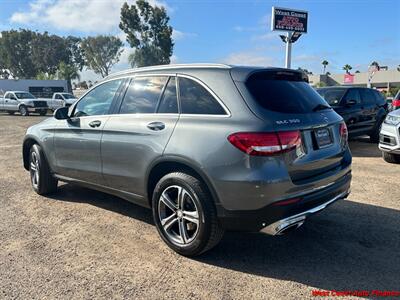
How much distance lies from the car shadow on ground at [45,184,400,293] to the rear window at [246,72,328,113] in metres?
1.26

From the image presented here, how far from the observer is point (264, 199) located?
3.18 m

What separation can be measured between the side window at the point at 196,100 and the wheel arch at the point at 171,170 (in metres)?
0.50

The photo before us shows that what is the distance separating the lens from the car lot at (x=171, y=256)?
10.5 feet

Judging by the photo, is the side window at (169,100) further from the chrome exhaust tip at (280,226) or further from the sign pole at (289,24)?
the sign pole at (289,24)

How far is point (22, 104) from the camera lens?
2769 centimetres

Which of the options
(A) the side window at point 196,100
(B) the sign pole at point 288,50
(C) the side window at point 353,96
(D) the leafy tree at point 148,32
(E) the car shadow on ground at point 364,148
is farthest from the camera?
(D) the leafy tree at point 148,32

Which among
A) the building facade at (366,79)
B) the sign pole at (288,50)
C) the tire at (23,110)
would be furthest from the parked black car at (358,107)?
the building facade at (366,79)

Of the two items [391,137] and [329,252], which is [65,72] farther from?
[329,252]

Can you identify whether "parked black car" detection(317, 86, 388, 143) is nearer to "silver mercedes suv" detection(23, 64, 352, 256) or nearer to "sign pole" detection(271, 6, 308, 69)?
"silver mercedes suv" detection(23, 64, 352, 256)

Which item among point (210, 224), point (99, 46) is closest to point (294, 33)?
point (210, 224)

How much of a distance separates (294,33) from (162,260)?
2284 centimetres

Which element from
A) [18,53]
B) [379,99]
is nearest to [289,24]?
[379,99]

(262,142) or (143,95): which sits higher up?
(143,95)

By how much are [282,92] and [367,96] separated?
8192mm
